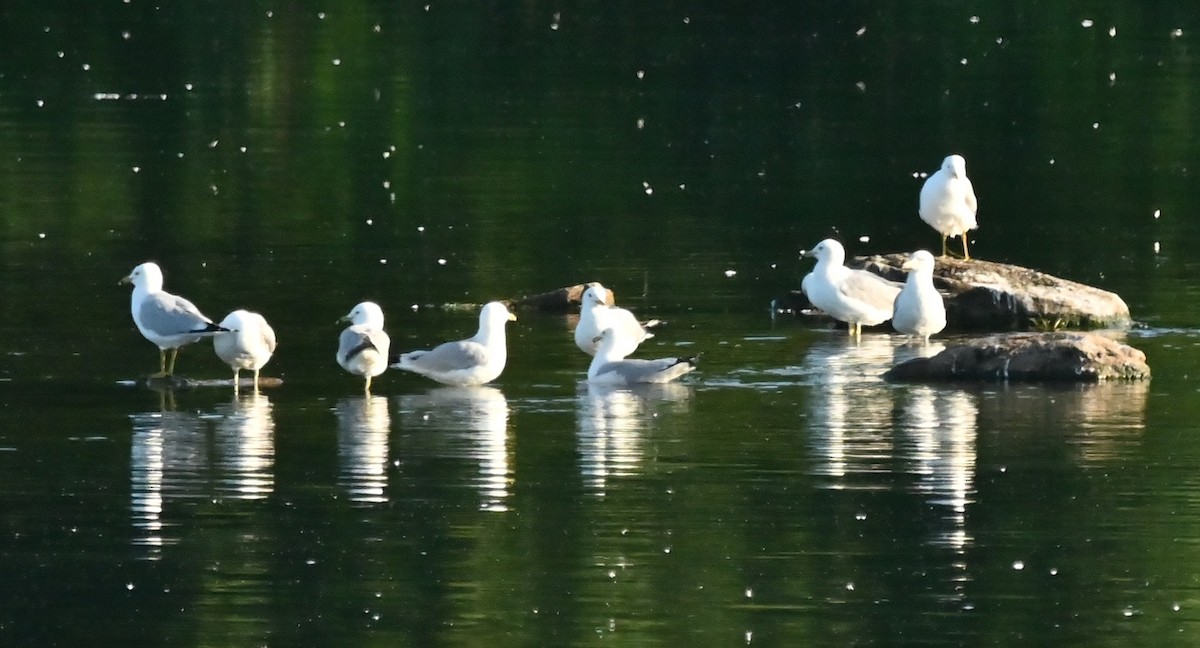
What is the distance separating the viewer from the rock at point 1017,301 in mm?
21266

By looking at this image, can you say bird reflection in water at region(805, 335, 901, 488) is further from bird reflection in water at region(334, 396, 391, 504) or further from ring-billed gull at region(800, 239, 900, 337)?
bird reflection in water at region(334, 396, 391, 504)

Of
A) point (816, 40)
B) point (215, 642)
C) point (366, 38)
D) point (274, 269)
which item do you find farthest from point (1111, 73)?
point (215, 642)

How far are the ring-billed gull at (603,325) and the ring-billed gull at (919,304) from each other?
1.92m

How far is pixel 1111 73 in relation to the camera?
47281 mm

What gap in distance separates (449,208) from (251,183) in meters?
3.43

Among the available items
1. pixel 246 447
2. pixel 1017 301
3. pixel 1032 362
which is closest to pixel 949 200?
pixel 1017 301

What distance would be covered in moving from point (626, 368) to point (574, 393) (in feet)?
1.45

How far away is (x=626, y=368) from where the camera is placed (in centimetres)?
1820

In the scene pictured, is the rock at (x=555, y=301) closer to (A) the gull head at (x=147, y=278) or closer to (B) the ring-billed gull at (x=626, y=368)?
(B) the ring-billed gull at (x=626, y=368)

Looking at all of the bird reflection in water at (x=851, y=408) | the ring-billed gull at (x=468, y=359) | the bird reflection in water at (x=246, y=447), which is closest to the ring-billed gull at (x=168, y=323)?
the bird reflection in water at (x=246, y=447)

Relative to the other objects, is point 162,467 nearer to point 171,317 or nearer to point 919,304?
point 171,317

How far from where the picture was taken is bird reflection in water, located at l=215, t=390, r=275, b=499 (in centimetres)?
1455

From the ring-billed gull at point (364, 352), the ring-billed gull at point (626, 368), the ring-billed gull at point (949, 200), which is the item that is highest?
the ring-billed gull at point (949, 200)

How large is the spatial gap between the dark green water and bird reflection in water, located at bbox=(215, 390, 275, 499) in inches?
1.7
